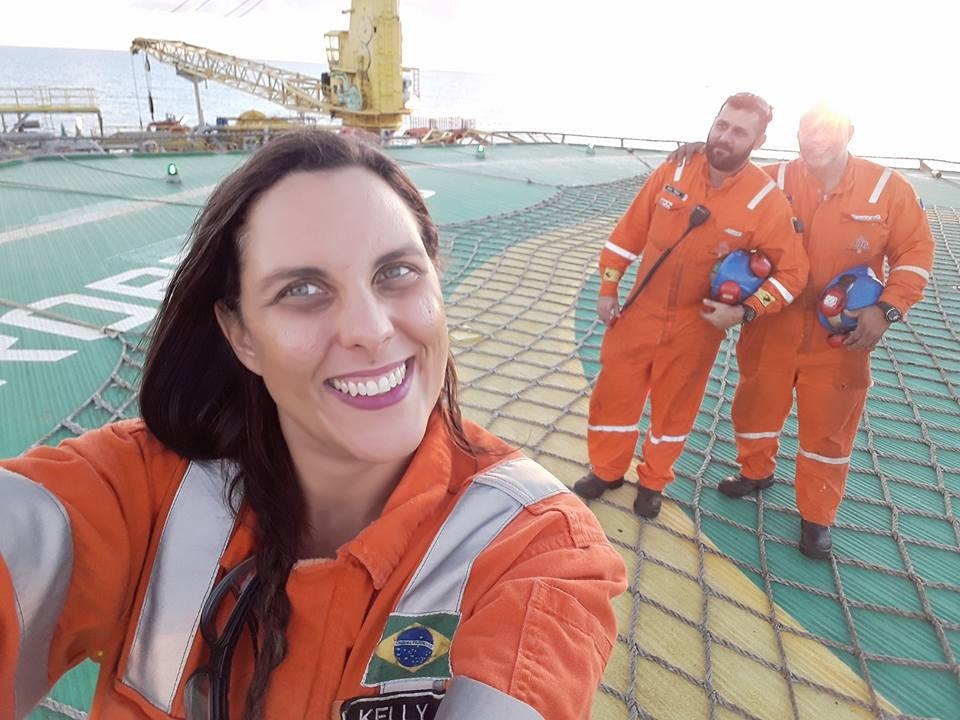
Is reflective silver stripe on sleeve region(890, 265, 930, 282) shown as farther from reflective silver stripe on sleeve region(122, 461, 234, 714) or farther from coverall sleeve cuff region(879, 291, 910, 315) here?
reflective silver stripe on sleeve region(122, 461, 234, 714)

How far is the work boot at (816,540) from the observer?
1.94m

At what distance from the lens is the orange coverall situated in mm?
648

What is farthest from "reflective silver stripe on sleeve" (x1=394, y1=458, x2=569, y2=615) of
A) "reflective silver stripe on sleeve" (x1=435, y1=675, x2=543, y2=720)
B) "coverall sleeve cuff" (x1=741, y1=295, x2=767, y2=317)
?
"coverall sleeve cuff" (x1=741, y1=295, x2=767, y2=317)

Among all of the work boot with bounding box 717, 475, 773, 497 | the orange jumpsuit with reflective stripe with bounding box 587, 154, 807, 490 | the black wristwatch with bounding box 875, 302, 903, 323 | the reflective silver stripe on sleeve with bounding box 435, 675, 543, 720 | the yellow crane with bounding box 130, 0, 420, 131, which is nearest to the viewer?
the reflective silver stripe on sleeve with bounding box 435, 675, 543, 720

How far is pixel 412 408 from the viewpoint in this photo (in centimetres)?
79

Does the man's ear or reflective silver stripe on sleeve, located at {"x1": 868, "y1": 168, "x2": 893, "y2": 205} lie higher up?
reflective silver stripe on sleeve, located at {"x1": 868, "y1": 168, "x2": 893, "y2": 205}

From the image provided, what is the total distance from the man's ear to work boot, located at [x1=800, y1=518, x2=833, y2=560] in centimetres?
185

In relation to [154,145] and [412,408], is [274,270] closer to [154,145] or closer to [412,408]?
[412,408]

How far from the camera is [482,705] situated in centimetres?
60

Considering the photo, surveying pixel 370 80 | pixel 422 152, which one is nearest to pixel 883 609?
pixel 422 152

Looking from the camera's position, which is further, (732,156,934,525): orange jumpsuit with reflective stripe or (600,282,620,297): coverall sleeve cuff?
(600,282,620,297): coverall sleeve cuff

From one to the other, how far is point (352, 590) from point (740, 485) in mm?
1863

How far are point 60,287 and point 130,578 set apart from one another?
3547mm

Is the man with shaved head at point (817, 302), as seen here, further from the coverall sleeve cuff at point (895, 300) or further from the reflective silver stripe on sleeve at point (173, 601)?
the reflective silver stripe on sleeve at point (173, 601)
